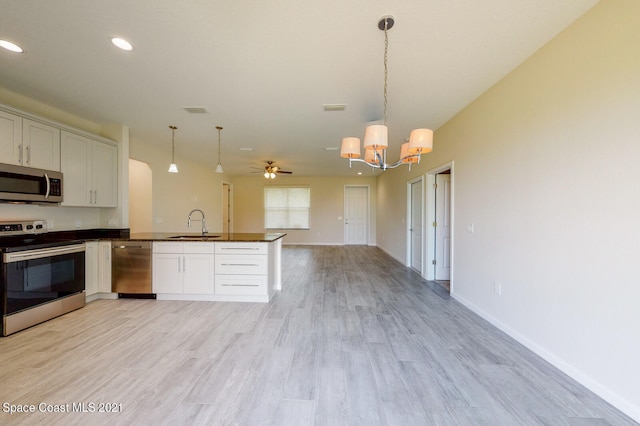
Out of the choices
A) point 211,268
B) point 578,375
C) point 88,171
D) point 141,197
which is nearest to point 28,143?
point 88,171

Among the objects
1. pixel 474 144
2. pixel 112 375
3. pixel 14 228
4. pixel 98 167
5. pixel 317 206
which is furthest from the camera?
pixel 317 206

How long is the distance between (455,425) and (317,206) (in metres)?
8.11

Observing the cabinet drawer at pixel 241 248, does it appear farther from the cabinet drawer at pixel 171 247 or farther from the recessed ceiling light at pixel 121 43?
the recessed ceiling light at pixel 121 43

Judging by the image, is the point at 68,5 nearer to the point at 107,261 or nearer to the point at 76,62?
the point at 76,62

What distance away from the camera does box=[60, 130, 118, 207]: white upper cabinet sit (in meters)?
3.35

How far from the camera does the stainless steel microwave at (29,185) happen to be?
2.68 m

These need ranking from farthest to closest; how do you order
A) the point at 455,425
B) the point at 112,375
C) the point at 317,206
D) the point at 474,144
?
the point at 317,206 → the point at 474,144 → the point at 112,375 → the point at 455,425

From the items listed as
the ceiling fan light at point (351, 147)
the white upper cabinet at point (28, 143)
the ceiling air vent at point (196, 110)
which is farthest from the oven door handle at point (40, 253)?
the ceiling fan light at point (351, 147)

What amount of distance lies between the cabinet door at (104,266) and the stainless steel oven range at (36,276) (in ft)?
0.98

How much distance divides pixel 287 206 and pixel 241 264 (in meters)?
6.00

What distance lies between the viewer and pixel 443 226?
4715 millimetres

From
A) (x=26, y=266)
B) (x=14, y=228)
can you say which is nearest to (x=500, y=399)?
(x=26, y=266)

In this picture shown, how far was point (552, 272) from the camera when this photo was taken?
6.97 ft

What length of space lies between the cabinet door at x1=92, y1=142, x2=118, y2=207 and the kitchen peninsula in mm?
790
